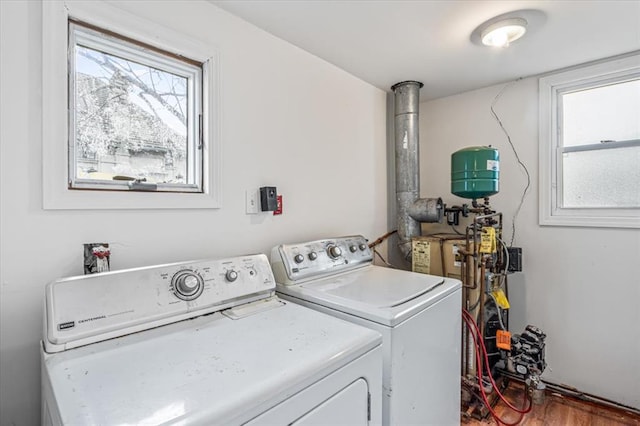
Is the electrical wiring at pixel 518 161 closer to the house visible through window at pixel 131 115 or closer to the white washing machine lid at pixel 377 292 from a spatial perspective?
the white washing machine lid at pixel 377 292

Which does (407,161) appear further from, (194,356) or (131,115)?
(194,356)

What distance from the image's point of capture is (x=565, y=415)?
195 centimetres

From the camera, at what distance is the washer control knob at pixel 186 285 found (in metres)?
1.11

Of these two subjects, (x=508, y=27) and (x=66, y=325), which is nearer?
(x=66, y=325)

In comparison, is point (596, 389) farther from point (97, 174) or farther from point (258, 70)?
point (97, 174)

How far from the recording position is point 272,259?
1586 millimetres

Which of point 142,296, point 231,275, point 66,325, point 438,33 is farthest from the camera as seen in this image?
point 438,33

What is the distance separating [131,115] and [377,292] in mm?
1334

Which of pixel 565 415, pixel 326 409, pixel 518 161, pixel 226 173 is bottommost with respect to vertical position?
pixel 565 415

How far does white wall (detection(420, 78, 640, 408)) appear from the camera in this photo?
1.97 m

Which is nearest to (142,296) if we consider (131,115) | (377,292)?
(131,115)

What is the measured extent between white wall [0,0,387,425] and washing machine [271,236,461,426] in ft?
0.99

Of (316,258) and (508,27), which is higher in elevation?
(508,27)

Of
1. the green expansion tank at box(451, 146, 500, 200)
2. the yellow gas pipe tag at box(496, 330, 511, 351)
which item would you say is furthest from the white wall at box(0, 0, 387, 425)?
the yellow gas pipe tag at box(496, 330, 511, 351)
